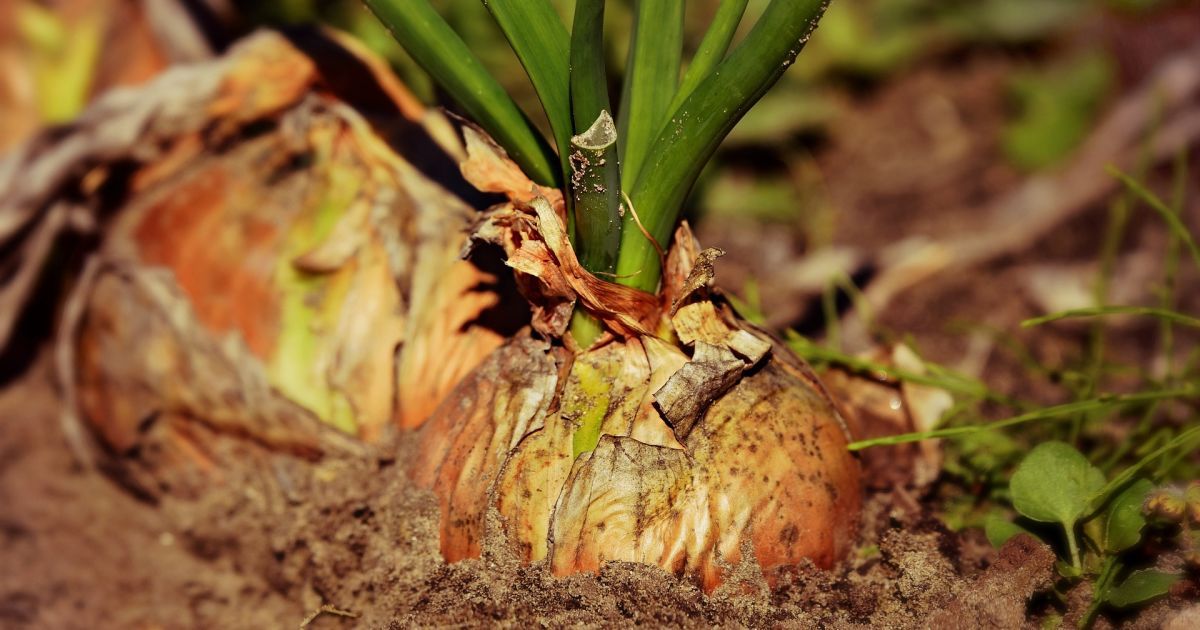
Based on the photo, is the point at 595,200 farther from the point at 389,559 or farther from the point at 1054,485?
the point at 1054,485

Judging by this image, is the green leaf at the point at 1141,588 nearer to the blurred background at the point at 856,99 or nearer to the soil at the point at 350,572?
the soil at the point at 350,572

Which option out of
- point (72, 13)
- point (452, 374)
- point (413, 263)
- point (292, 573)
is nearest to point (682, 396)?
point (452, 374)

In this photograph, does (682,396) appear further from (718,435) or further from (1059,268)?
(1059,268)

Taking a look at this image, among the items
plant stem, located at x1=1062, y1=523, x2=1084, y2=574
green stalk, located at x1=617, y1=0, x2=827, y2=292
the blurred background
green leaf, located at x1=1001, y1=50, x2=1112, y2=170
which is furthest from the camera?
green leaf, located at x1=1001, y1=50, x2=1112, y2=170

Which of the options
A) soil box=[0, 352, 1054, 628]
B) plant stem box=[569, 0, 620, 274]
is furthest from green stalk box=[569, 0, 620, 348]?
soil box=[0, 352, 1054, 628]

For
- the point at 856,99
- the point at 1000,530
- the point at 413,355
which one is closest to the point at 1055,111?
the point at 856,99

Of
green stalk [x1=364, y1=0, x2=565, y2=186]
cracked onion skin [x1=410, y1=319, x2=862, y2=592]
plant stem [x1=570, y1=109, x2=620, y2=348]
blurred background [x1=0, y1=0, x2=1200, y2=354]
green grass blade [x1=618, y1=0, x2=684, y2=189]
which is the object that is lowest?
cracked onion skin [x1=410, y1=319, x2=862, y2=592]

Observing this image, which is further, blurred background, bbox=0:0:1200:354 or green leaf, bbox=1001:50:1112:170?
green leaf, bbox=1001:50:1112:170

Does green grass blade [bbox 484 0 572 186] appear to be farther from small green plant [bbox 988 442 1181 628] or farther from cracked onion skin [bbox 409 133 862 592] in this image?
small green plant [bbox 988 442 1181 628]

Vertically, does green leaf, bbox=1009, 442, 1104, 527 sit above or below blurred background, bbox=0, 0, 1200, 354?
below
